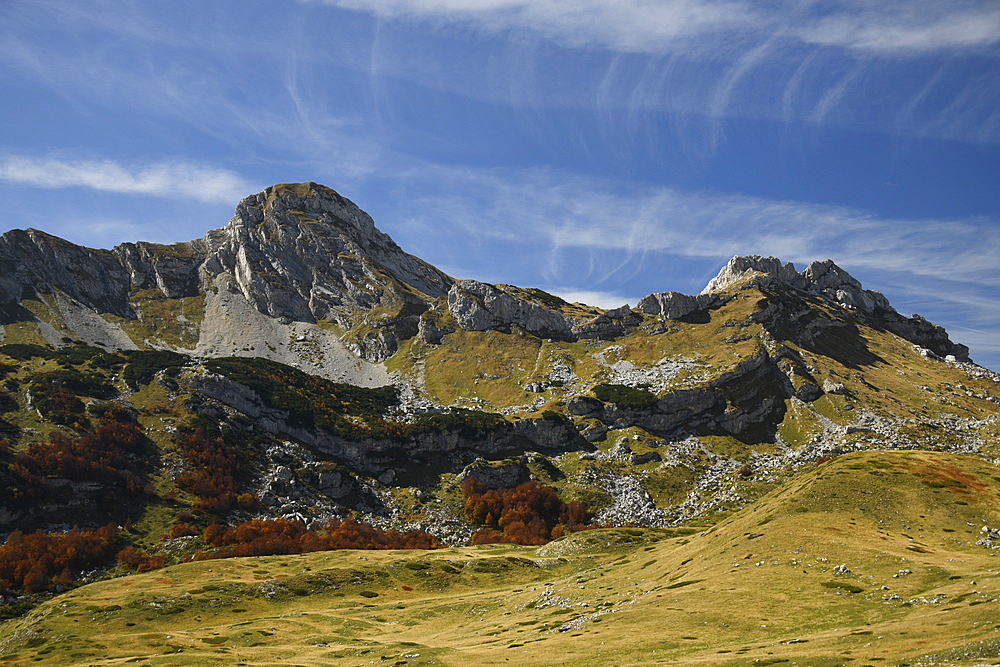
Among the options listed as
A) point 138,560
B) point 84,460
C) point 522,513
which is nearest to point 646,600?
point 522,513

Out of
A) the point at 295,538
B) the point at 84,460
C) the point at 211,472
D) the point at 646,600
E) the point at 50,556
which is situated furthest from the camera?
the point at 211,472

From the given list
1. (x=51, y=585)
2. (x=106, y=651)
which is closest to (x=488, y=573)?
(x=106, y=651)

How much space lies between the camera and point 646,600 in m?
59.5

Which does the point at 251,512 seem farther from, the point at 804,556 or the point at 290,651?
the point at 804,556

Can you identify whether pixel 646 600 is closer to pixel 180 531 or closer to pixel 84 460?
pixel 180 531

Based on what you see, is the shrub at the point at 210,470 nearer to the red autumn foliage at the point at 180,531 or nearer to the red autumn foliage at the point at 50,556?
the red autumn foliage at the point at 180,531

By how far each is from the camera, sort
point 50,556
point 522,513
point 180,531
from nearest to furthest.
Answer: point 50,556, point 180,531, point 522,513

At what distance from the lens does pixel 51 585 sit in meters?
119

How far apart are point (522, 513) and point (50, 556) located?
117 m

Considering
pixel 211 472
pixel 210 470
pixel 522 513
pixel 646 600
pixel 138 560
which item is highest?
pixel 210 470

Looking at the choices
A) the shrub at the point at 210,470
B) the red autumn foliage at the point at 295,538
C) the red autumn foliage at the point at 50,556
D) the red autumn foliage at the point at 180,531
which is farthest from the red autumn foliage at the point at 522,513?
the red autumn foliage at the point at 50,556

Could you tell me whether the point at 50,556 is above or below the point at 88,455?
below

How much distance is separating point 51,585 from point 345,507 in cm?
7960

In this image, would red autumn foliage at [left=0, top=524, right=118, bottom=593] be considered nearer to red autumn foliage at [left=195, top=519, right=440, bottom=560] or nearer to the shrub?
red autumn foliage at [left=195, top=519, right=440, bottom=560]
